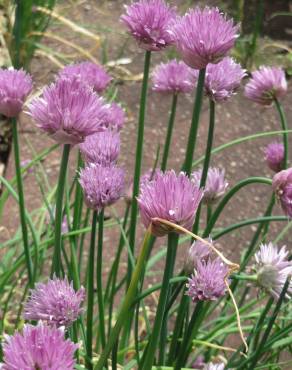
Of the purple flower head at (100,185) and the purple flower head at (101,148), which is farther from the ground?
the purple flower head at (101,148)

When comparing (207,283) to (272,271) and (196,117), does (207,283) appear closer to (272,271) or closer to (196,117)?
(272,271)

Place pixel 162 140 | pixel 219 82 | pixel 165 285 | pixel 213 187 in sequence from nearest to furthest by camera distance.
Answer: pixel 165 285 → pixel 219 82 → pixel 213 187 → pixel 162 140

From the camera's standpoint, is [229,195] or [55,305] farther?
[229,195]

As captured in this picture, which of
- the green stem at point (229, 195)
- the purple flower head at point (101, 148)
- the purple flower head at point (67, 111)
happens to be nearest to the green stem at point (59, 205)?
the purple flower head at point (67, 111)

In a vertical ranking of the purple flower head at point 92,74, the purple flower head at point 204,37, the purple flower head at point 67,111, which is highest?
the purple flower head at point 204,37

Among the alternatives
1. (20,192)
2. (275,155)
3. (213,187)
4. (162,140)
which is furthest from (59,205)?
(162,140)

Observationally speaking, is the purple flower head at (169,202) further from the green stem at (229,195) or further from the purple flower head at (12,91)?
the purple flower head at (12,91)

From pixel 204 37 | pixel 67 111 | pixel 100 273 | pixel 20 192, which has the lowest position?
pixel 100 273

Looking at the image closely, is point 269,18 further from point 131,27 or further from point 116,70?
point 131,27
